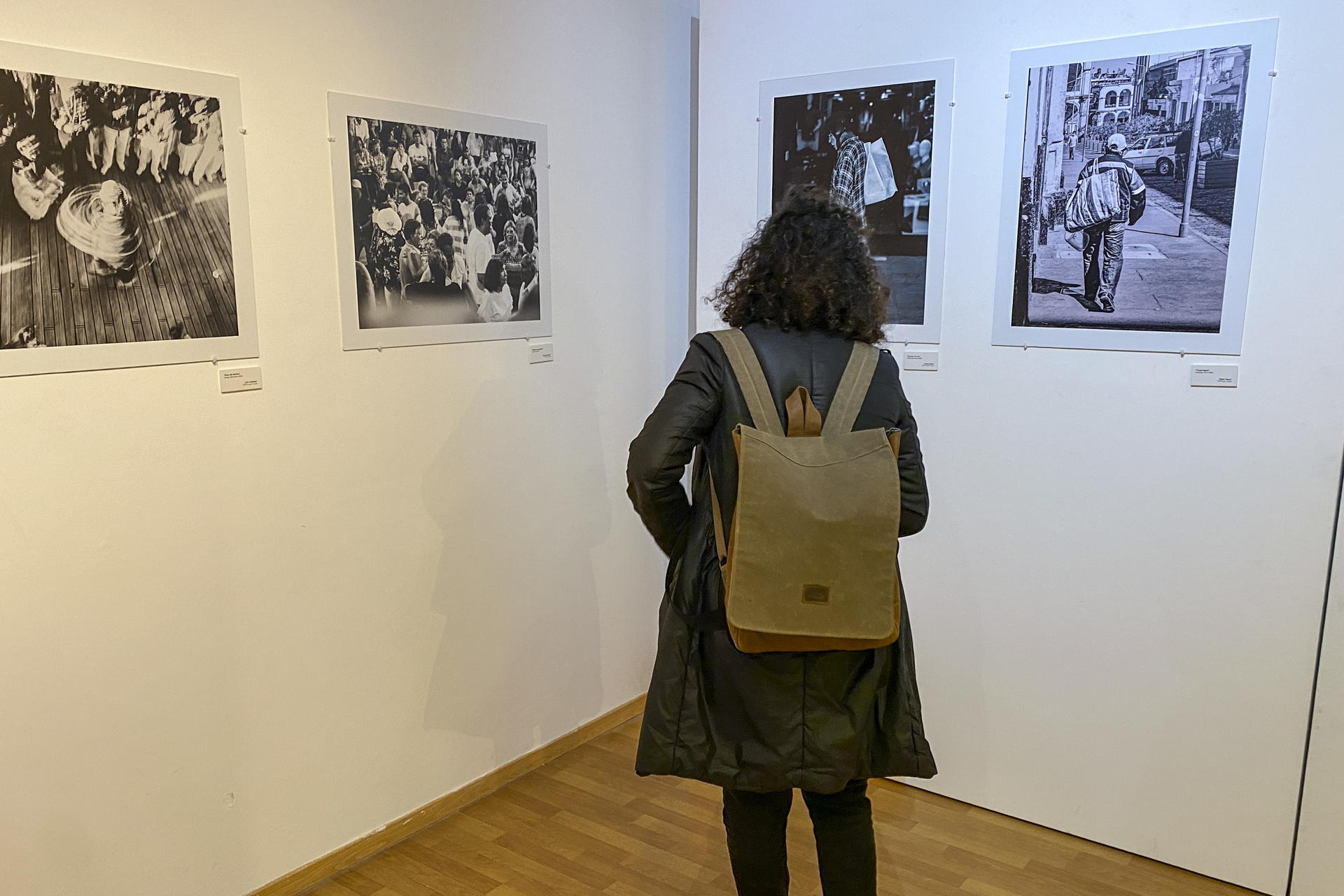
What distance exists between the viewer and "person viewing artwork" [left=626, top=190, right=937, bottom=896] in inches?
73.8

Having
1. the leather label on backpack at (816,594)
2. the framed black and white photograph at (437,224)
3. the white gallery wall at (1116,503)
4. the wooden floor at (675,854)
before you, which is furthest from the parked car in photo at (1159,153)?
the wooden floor at (675,854)

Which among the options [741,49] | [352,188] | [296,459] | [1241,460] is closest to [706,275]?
[741,49]

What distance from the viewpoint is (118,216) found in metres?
2.07

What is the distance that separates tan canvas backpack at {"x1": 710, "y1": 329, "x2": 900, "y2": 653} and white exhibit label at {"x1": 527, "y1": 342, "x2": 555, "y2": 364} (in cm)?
133

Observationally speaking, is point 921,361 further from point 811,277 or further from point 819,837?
point 819,837

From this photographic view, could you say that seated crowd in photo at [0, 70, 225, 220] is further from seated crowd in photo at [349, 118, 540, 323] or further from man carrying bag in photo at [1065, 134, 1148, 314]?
man carrying bag in photo at [1065, 134, 1148, 314]

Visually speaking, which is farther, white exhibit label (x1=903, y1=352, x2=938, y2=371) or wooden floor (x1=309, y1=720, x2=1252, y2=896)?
white exhibit label (x1=903, y1=352, x2=938, y2=371)

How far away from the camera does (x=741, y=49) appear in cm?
302

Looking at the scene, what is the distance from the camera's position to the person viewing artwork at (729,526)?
73.8 inches

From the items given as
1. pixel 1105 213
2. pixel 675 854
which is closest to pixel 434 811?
pixel 675 854

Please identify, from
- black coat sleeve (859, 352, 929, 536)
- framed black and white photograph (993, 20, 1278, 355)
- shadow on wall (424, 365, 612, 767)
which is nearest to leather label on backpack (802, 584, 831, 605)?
black coat sleeve (859, 352, 929, 536)

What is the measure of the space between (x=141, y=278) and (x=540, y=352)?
117 cm

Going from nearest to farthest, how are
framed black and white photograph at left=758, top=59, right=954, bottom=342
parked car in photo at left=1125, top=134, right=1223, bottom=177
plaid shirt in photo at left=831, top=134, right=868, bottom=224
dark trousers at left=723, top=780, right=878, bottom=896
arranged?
dark trousers at left=723, top=780, right=878, bottom=896 < parked car in photo at left=1125, top=134, right=1223, bottom=177 < framed black and white photograph at left=758, top=59, right=954, bottom=342 < plaid shirt in photo at left=831, top=134, right=868, bottom=224

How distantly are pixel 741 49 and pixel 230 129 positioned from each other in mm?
1510
